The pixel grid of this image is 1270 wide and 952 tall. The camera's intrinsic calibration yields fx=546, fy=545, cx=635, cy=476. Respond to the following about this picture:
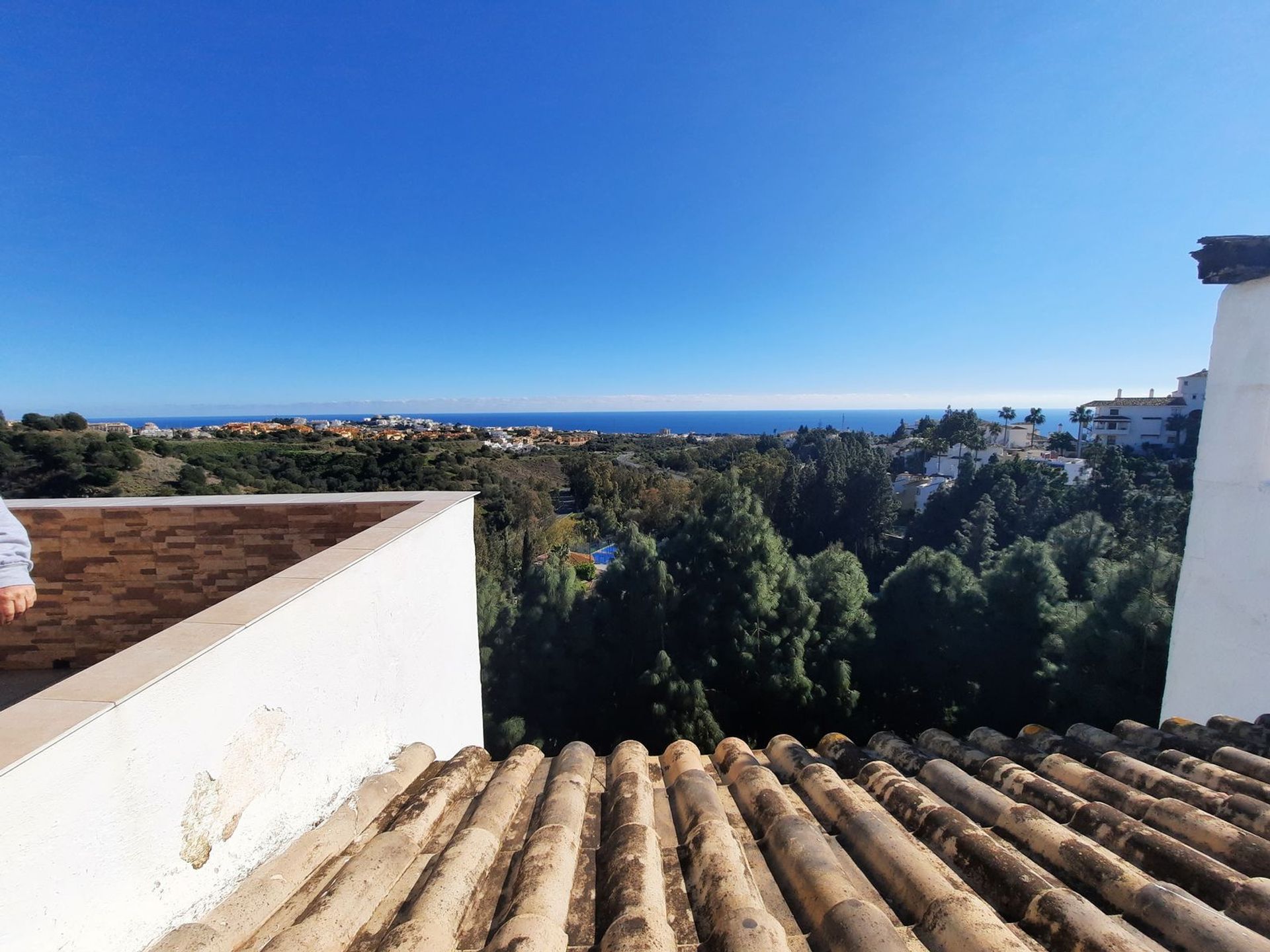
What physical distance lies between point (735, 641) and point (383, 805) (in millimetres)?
8802

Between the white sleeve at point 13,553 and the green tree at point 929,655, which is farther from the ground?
the white sleeve at point 13,553

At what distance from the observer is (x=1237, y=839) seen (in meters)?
1.61

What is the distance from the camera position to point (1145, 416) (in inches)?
1606

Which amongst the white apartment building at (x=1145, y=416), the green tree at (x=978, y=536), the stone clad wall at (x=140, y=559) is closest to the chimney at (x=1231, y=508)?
the stone clad wall at (x=140, y=559)

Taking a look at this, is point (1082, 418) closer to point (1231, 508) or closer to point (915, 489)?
point (915, 489)

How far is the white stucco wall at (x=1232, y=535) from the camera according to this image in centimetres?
317

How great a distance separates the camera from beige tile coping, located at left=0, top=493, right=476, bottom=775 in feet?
3.22

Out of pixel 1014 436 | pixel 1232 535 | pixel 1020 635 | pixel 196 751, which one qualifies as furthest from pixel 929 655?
pixel 1014 436

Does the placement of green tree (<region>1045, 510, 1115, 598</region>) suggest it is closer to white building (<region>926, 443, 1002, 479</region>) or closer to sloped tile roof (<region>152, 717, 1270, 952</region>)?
sloped tile roof (<region>152, 717, 1270, 952</region>)

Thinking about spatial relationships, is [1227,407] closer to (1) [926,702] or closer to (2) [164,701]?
(2) [164,701]

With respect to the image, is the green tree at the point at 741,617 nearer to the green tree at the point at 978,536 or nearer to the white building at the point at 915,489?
→ the green tree at the point at 978,536

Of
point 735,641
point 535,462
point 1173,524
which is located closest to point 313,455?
point 535,462

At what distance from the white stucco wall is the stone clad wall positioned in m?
5.07

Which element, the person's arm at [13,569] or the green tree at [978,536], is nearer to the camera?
the person's arm at [13,569]
